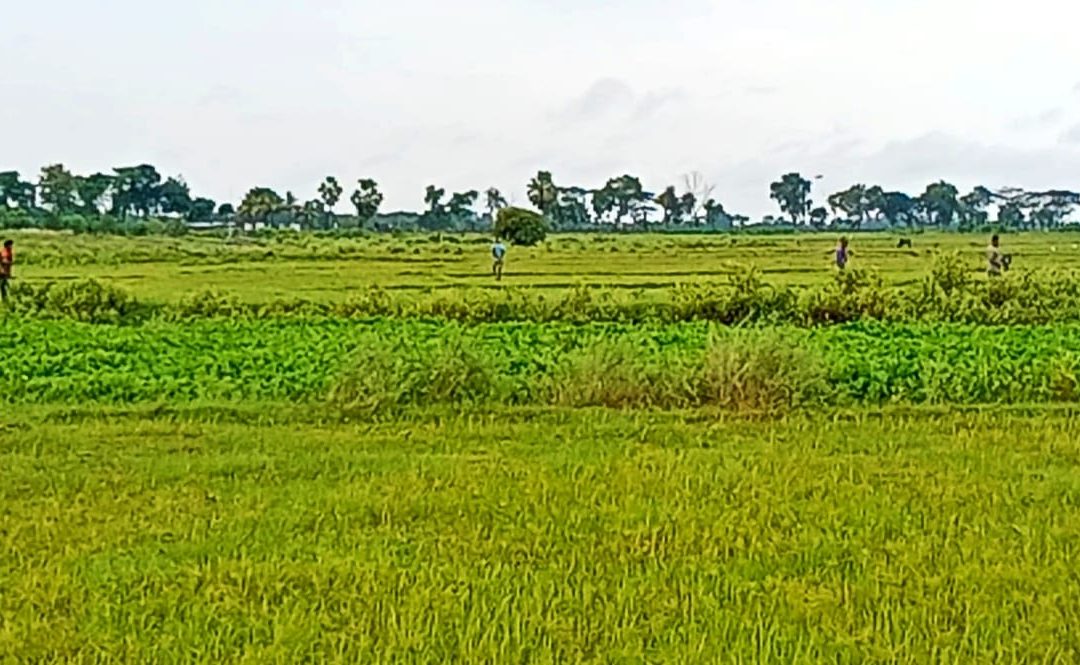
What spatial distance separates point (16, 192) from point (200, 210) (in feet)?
43.0

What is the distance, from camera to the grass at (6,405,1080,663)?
5.05m

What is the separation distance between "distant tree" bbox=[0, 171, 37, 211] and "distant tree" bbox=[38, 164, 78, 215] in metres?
0.75

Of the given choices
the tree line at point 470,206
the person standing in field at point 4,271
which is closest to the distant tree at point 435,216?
the tree line at point 470,206

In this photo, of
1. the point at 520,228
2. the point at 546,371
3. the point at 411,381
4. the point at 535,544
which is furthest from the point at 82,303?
the point at 520,228

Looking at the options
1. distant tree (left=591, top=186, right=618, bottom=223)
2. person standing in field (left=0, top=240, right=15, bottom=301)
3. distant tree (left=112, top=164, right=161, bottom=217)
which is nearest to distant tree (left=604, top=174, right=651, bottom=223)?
distant tree (left=591, top=186, right=618, bottom=223)

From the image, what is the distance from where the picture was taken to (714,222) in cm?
10819

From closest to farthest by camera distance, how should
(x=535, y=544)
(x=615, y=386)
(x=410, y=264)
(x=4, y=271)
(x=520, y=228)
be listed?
(x=535, y=544) → (x=615, y=386) → (x=4, y=271) → (x=410, y=264) → (x=520, y=228)

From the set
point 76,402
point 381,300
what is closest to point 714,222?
point 381,300

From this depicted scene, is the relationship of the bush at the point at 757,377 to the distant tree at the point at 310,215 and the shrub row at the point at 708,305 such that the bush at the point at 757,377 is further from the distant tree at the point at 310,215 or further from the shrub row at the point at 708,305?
the distant tree at the point at 310,215

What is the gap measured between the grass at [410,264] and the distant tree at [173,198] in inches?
1208

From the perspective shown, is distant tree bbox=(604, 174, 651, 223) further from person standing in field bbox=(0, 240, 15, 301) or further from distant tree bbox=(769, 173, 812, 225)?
person standing in field bbox=(0, 240, 15, 301)

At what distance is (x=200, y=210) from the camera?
93125 mm

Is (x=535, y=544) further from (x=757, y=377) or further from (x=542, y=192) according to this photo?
(x=542, y=192)

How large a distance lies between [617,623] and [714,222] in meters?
104
